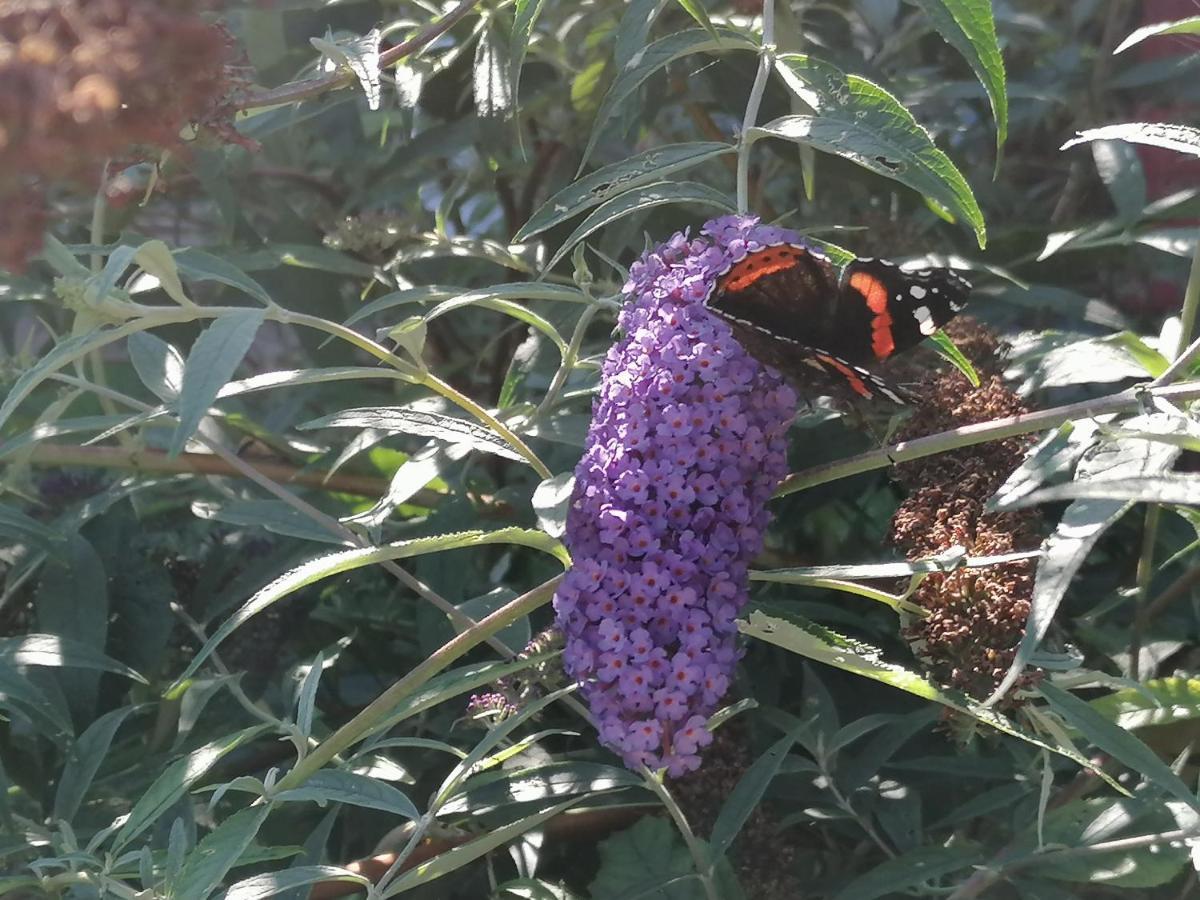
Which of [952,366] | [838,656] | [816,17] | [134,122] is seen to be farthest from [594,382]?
[816,17]

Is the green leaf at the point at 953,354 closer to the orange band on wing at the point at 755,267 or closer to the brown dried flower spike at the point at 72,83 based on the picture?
the orange band on wing at the point at 755,267

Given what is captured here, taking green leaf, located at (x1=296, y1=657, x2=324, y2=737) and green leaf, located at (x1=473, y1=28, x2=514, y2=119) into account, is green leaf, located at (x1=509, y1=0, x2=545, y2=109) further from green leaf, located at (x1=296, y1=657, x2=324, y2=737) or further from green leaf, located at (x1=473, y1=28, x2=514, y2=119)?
green leaf, located at (x1=296, y1=657, x2=324, y2=737)

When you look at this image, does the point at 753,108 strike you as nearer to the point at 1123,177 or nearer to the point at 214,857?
the point at 1123,177

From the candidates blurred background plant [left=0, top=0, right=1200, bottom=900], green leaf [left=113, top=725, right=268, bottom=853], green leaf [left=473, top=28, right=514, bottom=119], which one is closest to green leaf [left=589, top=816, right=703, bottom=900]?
blurred background plant [left=0, top=0, right=1200, bottom=900]

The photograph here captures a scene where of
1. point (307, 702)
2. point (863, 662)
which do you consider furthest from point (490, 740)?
point (863, 662)

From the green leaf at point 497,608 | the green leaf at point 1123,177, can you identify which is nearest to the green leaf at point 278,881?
the green leaf at point 497,608

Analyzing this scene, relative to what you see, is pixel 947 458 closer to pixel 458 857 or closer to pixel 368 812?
pixel 458 857
